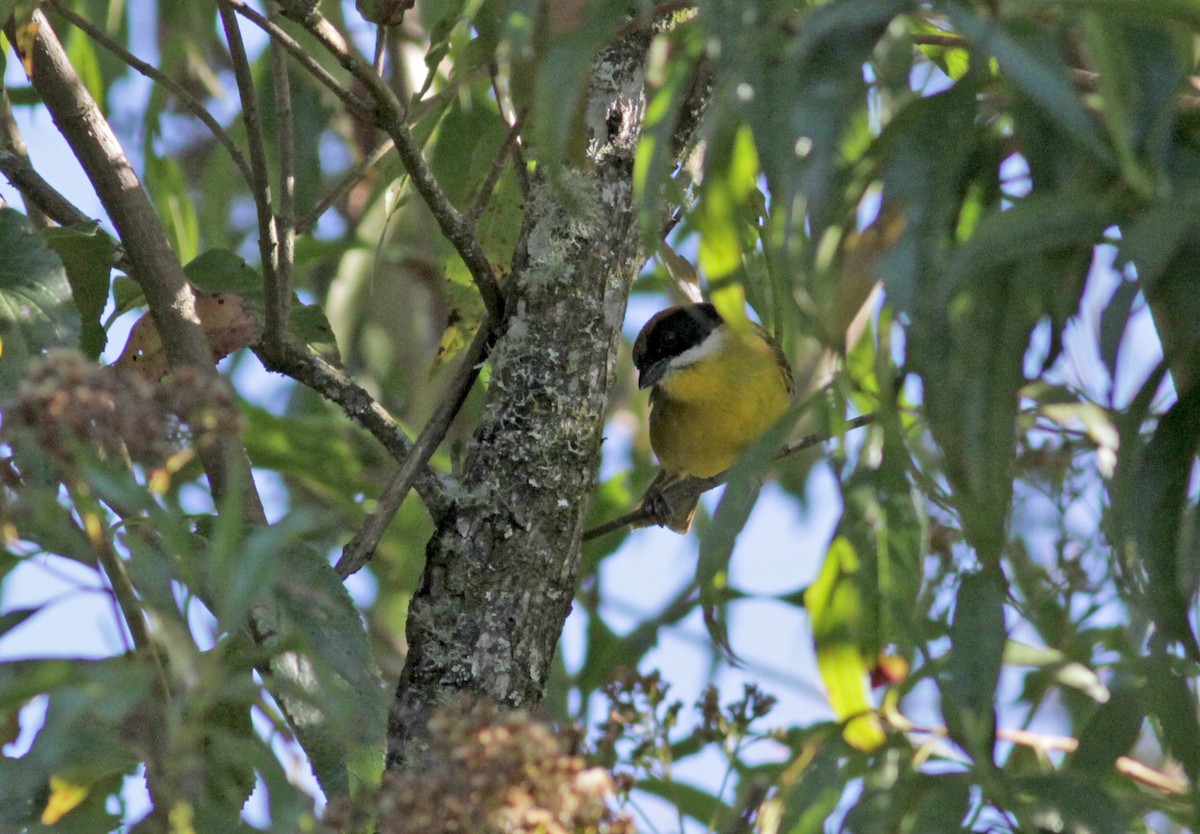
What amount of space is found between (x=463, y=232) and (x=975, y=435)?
106 centimetres

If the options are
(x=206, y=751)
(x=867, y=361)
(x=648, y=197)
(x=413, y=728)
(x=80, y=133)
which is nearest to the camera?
(x=648, y=197)

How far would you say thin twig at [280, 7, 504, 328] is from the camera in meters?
2.08

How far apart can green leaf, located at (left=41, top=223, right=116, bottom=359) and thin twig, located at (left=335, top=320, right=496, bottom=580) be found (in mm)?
534

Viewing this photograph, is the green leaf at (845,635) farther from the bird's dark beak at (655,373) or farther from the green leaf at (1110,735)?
the bird's dark beak at (655,373)

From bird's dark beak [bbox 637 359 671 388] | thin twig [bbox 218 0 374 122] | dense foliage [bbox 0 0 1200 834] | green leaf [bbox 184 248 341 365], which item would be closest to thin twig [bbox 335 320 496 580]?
dense foliage [bbox 0 0 1200 834]

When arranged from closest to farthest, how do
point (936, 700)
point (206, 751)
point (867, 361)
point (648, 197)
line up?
point (648, 197) → point (206, 751) → point (936, 700) → point (867, 361)

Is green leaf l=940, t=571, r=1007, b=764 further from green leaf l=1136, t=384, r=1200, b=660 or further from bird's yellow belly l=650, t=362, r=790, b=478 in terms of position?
bird's yellow belly l=650, t=362, r=790, b=478

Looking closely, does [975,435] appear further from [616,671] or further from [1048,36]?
[616,671]

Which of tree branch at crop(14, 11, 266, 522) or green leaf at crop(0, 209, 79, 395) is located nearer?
green leaf at crop(0, 209, 79, 395)

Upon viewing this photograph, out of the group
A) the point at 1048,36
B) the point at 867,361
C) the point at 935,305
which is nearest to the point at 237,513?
the point at 935,305

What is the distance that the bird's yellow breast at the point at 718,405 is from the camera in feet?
15.0

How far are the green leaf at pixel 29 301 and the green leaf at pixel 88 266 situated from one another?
20 cm

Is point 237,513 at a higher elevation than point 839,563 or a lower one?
lower

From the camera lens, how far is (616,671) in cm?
243
